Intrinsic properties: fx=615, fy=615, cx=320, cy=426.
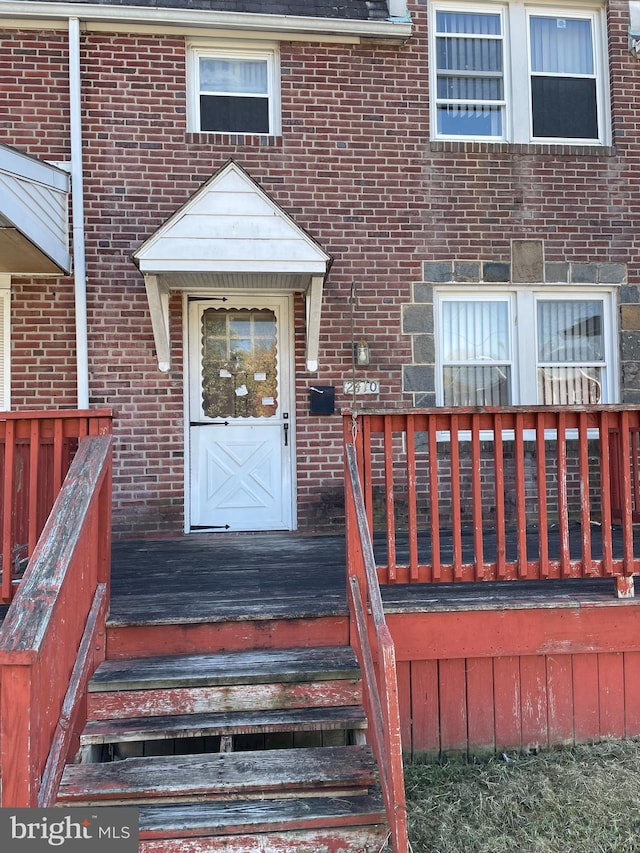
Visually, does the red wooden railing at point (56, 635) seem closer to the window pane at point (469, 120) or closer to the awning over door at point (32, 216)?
the awning over door at point (32, 216)

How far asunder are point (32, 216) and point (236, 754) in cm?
409

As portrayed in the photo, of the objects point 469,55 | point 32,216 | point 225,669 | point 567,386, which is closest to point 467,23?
point 469,55

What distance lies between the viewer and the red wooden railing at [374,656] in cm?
227

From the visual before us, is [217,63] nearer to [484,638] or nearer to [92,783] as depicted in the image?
[484,638]

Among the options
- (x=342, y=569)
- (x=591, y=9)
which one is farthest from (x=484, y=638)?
(x=591, y=9)

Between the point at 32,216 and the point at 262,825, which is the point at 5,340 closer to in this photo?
the point at 32,216

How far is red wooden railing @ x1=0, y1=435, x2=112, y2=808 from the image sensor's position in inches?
83.1

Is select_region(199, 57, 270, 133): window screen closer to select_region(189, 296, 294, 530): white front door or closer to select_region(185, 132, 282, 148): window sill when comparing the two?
select_region(185, 132, 282, 148): window sill

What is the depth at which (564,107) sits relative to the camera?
20.4ft

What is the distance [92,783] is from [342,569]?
82.1 inches

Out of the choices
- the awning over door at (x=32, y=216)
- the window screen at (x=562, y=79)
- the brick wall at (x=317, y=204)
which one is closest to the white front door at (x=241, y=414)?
the brick wall at (x=317, y=204)

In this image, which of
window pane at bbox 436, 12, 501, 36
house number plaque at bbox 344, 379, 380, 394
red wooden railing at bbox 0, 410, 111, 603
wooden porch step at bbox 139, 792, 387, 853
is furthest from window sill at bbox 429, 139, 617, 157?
wooden porch step at bbox 139, 792, 387, 853

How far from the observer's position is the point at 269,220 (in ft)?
15.6

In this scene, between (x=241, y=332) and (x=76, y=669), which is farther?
(x=241, y=332)
